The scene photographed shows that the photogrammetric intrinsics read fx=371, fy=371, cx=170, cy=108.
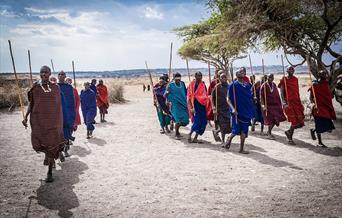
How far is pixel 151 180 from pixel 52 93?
8.15ft

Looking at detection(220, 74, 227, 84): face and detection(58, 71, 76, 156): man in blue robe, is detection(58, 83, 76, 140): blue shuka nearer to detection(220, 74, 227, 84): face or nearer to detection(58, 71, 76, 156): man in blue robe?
detection(58, 71, 76, 156): man in blue robe

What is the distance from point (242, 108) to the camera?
8930mm

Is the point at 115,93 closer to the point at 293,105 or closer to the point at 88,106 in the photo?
the point at 88,106

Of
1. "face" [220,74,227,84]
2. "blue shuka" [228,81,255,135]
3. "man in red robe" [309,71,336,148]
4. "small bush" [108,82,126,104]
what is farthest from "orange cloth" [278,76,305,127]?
"small bush" [108,82,126,104]

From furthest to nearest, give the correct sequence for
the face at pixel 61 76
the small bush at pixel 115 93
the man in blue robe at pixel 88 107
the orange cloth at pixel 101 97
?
the small bush at pixel 115 93
the orange cloth at pixel 101 97
the man in blue robe at pixel 88 107
the face at pixel 61 76

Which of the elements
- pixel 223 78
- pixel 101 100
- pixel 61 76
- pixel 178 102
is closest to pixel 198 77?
pixel 223 78

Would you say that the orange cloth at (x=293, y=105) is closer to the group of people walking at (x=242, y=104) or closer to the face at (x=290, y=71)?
the group of people walking at (x=242, y=104)

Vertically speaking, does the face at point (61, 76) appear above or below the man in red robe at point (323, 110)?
above

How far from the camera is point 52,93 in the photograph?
7020 mm

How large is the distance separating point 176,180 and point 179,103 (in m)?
4.73

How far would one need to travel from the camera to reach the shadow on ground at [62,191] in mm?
5559

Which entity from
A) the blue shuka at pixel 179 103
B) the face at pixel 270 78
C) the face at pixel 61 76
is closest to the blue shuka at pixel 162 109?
the blue shuka at pixel 179 103

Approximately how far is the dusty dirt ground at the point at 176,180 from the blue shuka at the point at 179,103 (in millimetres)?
965

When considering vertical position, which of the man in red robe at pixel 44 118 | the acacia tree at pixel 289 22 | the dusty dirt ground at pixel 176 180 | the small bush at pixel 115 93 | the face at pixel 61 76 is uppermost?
the acacia tree at pixel 289 22
